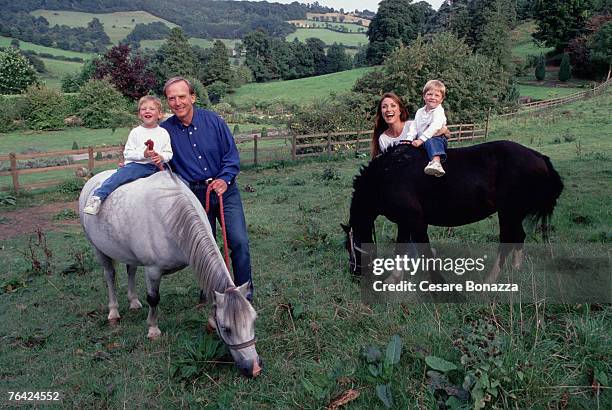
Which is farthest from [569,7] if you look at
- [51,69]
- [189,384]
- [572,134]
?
[51,69]

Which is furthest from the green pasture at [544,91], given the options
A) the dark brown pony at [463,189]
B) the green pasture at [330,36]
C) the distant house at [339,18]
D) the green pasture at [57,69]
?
the distant house at [339,18]

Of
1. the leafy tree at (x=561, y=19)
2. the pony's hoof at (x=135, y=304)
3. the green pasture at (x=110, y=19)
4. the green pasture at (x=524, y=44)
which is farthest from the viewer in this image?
the green pasture at (x=110, y=19)

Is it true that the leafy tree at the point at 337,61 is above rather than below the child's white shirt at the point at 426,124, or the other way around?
above

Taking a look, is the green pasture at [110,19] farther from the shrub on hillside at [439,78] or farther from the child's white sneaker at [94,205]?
the child's white sneaker at [94,205]

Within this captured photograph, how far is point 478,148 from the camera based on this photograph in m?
4.59

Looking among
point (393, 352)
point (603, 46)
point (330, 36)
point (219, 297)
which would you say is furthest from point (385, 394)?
point (330, 36)

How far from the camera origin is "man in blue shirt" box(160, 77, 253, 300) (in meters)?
4.09

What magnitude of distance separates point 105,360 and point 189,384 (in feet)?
3.20

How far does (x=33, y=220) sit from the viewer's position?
10633 mm

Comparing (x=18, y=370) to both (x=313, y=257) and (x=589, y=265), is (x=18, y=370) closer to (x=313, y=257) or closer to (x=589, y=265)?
(x=313, y=257)

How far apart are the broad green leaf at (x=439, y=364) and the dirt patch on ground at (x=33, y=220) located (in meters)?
9.33

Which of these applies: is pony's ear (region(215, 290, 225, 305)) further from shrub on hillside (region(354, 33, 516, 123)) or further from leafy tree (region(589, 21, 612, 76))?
leafy tree (region(589, 21, 612, 76))

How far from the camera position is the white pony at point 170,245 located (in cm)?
308

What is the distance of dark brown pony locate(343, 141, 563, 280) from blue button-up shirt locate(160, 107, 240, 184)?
1.43 meters
